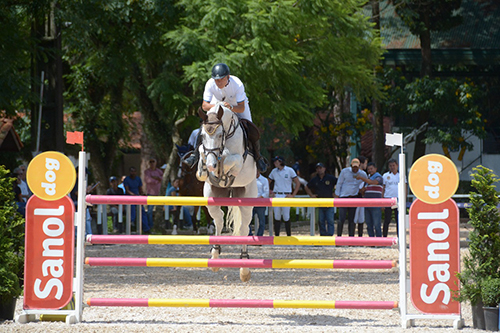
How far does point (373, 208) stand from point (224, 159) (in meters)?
7.99

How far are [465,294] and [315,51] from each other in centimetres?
1086

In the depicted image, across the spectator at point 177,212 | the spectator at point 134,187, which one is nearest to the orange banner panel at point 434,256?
the spectator at point 177,212

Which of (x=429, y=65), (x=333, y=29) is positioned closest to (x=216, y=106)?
(x=333, y=29)

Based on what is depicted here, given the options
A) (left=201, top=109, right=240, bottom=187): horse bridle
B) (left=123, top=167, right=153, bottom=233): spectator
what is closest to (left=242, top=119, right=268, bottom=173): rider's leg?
(left=201, top=109, right=240, bottom=187): horse bridle

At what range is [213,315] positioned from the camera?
7.33 m

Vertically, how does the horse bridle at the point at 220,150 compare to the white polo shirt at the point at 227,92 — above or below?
below

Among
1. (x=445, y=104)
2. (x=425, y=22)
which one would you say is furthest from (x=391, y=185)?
(x=425, y=22)

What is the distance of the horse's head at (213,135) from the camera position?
21.2ft

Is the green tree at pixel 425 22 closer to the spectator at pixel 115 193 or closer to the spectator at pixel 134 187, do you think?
the spectator at pixel 134 187

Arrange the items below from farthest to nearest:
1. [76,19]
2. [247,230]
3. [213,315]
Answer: [76,19] < [247,230] < [213,315]

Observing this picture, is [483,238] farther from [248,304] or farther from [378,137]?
[378,137]

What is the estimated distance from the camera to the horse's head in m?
6.46

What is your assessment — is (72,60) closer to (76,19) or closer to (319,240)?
(76,19)

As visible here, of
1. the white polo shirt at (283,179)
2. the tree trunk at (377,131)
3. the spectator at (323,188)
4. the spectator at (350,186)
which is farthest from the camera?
the tree trunk at (377,131)
